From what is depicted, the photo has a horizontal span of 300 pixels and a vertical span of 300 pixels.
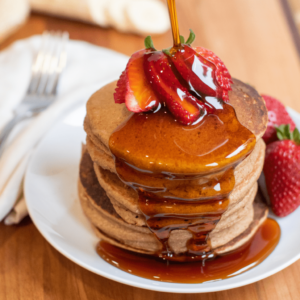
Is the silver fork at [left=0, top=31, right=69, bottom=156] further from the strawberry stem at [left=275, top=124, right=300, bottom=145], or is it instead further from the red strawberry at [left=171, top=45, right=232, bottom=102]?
the strawberry stem at [left=275, top=124, right=300, bottom=145]

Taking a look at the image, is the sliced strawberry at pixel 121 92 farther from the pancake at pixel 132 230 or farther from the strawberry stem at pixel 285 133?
the strawberry stem at pixel 285 133

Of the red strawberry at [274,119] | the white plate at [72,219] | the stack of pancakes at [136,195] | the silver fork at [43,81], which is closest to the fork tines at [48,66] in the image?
the silver fork at [43,81]

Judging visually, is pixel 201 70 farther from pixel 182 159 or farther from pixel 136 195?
pixel 136 195

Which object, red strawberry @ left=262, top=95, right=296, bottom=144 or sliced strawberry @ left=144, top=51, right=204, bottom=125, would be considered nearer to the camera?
sliced strawberry @ left=144, top=51, right=204, bottom=125

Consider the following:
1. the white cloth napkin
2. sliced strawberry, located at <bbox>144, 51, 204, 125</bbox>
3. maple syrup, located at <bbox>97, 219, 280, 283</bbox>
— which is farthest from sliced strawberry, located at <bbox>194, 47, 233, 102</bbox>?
the white cloth napkin

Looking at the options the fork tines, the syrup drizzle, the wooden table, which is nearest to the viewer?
the syrup drizzle

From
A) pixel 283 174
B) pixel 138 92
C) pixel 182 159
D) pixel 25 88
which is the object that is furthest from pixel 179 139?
pixel 25 88
